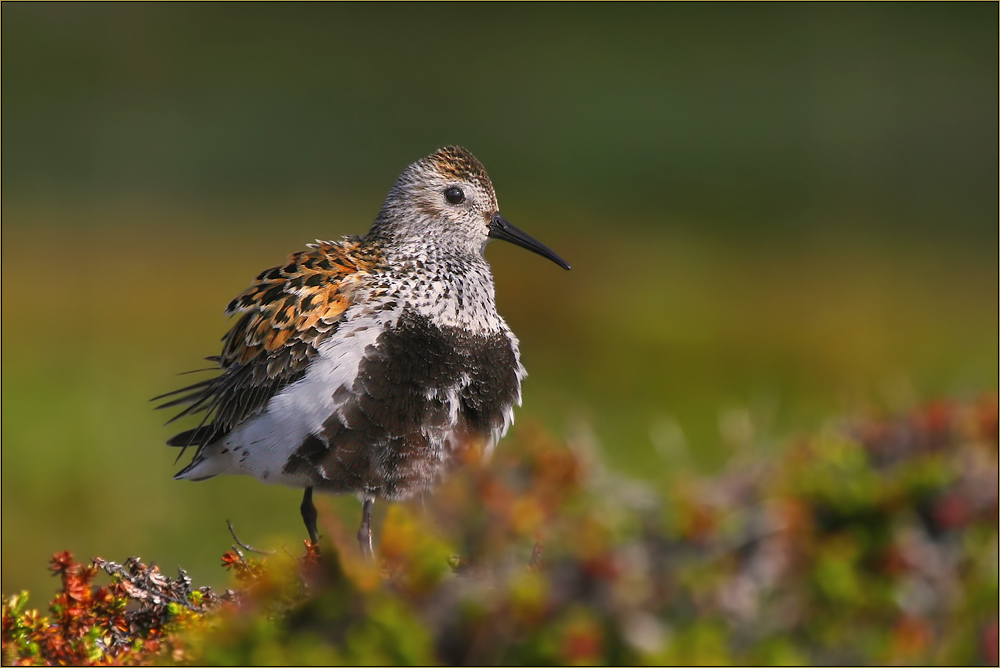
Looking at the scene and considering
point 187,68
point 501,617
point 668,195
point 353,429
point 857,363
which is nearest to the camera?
point 501,617

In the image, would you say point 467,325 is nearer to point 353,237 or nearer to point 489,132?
point 353,237

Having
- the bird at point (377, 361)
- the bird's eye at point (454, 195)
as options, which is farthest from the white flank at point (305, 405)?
the bird's eye at point (454, 195)

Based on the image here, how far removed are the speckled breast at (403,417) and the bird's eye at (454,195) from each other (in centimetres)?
63

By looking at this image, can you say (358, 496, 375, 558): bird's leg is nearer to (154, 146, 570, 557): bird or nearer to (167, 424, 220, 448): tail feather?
(154, 146, 570, 557): bird

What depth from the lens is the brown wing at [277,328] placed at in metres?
3.66

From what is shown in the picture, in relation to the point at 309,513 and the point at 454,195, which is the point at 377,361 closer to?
the point at 309,513

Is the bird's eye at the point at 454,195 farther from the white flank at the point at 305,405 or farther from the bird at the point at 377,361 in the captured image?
the white flank at the point at 305,405

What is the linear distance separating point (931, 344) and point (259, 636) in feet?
37.7

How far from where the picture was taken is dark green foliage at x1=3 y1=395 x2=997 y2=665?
1652mm

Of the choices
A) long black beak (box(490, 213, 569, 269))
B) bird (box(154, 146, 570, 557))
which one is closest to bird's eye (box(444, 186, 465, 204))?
bird (box(154, 146, 570, 557))

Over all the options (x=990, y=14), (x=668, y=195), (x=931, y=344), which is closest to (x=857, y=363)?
(x=931, y=344)

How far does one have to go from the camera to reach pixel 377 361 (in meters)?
3.48

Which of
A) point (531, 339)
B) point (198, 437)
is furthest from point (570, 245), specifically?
point (198, 437)

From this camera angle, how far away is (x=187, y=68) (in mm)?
23031
